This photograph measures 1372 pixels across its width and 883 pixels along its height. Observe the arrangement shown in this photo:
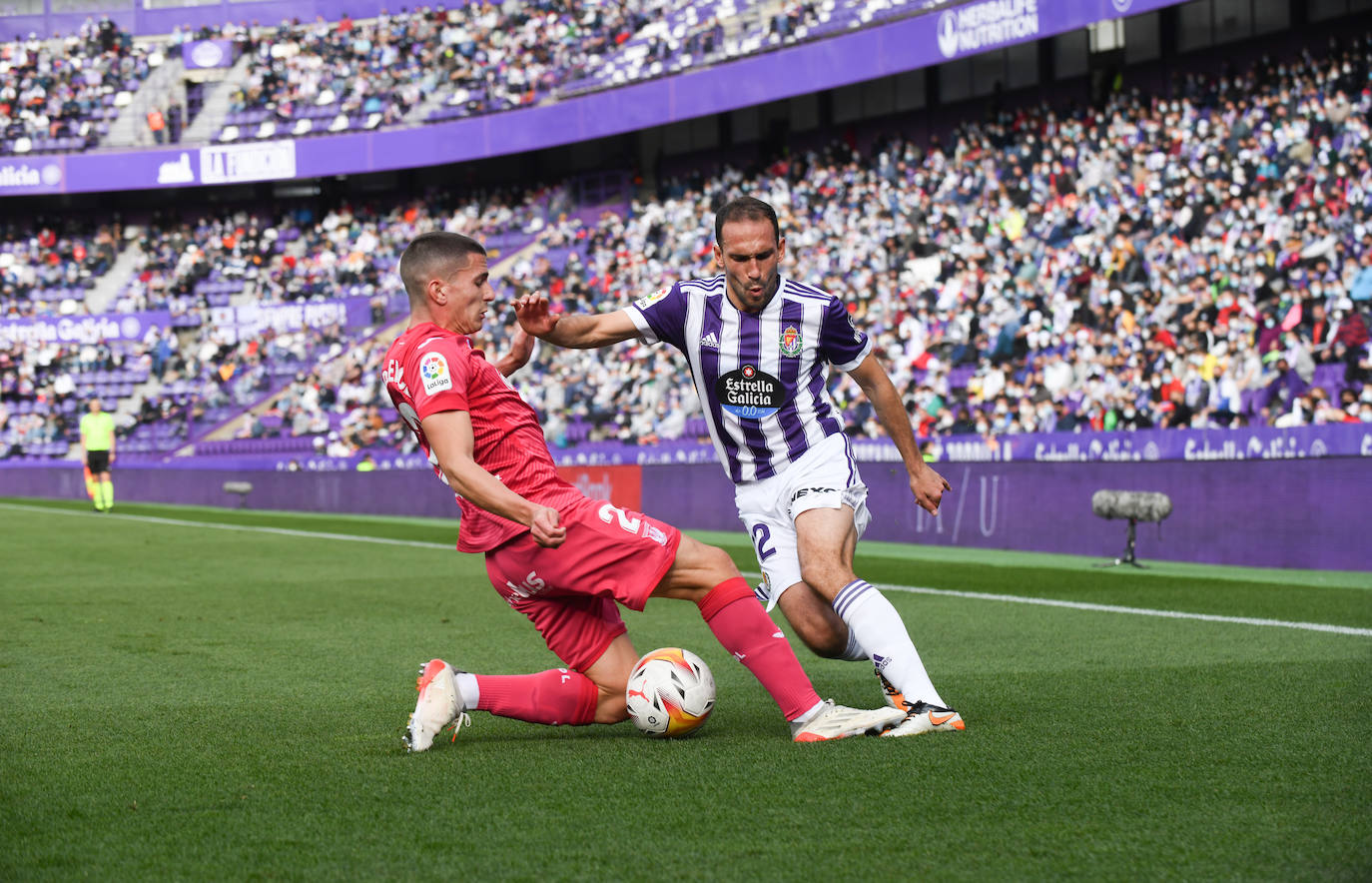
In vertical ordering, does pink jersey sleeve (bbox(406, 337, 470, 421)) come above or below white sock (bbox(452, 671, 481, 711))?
above

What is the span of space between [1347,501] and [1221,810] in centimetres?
1044

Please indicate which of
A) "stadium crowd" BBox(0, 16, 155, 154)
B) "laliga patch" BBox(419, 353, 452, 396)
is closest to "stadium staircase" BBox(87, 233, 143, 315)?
"stadium crowd" BBox(0, 16, 155, 154)

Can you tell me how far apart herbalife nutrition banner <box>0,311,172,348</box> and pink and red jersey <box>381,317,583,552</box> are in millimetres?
37193

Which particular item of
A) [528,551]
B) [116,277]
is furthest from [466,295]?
[116,277]

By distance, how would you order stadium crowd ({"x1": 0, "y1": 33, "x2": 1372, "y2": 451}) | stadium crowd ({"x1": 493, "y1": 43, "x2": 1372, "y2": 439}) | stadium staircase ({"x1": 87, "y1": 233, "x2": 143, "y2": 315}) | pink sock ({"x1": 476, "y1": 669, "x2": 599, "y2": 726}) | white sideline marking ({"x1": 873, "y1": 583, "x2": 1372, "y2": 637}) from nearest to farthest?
pink sock ({"x1": 476, "y1": 669, "x2": 599, "y2": 726})
white sideline marking ({"x1": 873, "y1": 583, "x2": 1372, "y2": 637})
stadium crowd ({"x1": 493, "y1": 43, "x2": 1372, "y2": 439})
stadium crowd ({"x1": 0, "y1": 33, "x2": 1372, "y2": 451})
stadium staircase ({"x1": 87, "y1": 233, "x2": 143, "y2": 315})

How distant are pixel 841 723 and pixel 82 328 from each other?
39.2 m

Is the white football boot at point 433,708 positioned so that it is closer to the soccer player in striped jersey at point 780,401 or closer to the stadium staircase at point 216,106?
the soccer player in striped jersey at point 780,401

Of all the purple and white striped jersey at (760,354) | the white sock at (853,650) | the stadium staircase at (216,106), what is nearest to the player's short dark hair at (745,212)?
the purple and white striped jersey at (760,354)

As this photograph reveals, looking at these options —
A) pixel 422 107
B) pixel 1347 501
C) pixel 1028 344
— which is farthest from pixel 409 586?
pixel 422 107

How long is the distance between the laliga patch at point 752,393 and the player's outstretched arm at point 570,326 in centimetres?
41

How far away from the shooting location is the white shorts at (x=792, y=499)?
5.44 meters

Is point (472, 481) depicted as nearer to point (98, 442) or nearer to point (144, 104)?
point (98, 442)

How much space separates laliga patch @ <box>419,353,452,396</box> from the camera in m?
4.75

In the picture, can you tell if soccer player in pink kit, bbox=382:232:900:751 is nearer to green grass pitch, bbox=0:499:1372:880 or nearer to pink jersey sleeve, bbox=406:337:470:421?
pink jersey sleeve, bbox=406:337:470:421
